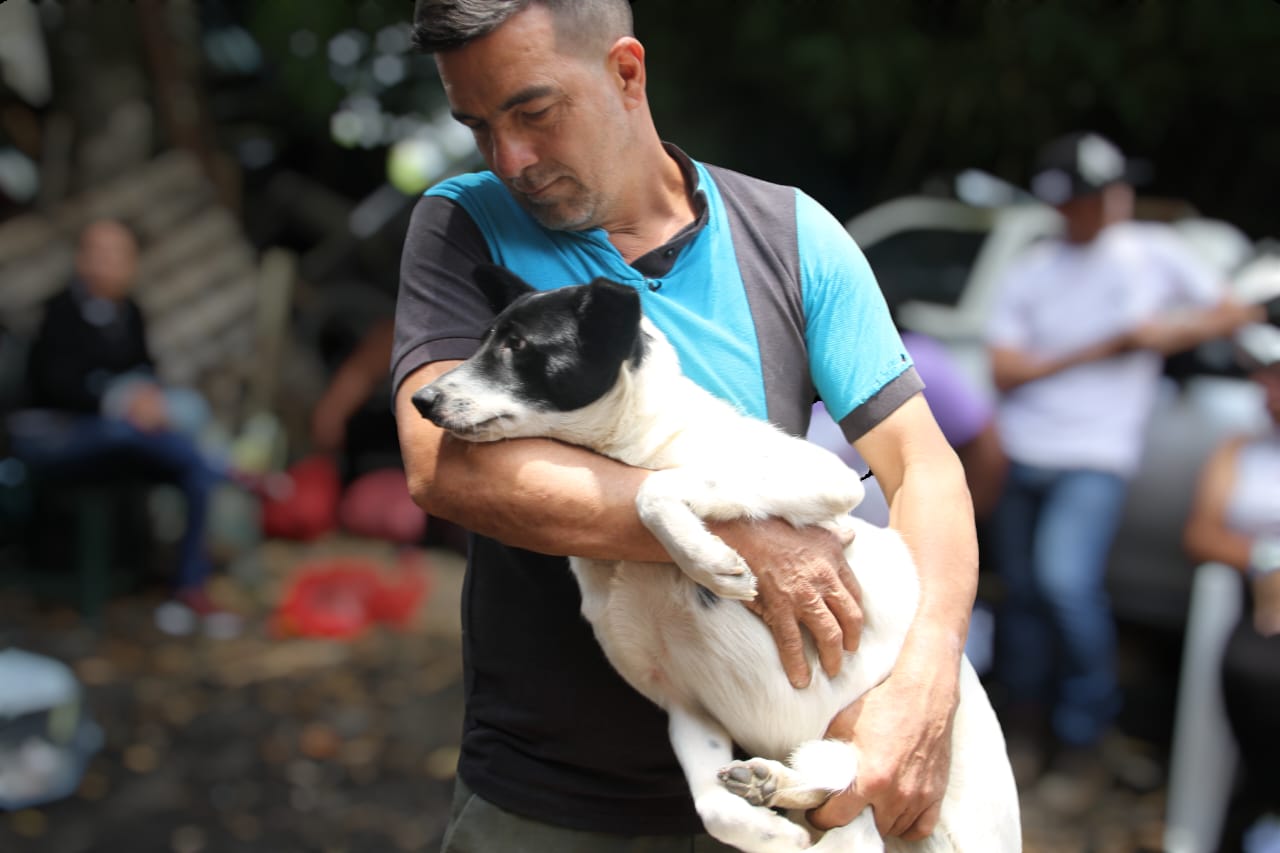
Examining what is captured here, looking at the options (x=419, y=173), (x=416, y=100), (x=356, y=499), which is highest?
(x=416, y=100)

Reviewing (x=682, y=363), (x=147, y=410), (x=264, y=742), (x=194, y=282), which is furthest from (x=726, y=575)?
(x=194, y=282)

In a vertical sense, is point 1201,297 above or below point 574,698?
below

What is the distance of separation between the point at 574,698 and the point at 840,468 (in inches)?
21.3

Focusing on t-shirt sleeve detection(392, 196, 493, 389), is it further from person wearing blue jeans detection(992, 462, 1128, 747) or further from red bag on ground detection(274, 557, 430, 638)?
red bag on ground detection(274, 557, 430, 638)

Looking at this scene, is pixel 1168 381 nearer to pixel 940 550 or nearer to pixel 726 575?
pixel 940 550

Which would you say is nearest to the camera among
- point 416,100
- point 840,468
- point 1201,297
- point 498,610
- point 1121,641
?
point 840,468

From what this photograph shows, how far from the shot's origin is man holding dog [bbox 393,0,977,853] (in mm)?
1648

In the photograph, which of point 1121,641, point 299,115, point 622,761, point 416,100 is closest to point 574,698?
point 622,761

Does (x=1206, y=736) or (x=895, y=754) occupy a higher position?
(x=895, y=754)

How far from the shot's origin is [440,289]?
1787 mm

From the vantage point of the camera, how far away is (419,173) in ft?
27.8

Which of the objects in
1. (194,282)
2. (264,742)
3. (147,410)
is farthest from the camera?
(194,282)

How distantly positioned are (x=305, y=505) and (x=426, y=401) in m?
6.26

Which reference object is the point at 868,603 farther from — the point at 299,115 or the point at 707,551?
the point at 299,115
